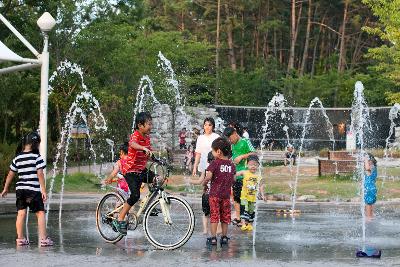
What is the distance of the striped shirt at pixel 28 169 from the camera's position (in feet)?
35.9

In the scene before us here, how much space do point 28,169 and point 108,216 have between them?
3.68 feet

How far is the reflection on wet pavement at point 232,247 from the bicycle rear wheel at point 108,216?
0.12 m

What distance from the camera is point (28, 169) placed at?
35.9 ft

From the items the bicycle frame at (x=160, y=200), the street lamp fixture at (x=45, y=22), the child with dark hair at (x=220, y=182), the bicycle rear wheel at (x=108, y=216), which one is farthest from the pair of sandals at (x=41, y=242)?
the street lamp fixture at (x=45, y=22)

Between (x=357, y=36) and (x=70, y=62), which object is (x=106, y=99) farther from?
(x=357, y=36)

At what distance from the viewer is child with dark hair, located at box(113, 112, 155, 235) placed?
10836 mm

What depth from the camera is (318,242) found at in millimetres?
11430

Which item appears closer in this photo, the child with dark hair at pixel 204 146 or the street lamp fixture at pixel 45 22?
the child with dark hair at pixel 204 146

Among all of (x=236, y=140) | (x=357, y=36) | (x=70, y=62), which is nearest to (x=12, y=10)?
(x=70, y=62)

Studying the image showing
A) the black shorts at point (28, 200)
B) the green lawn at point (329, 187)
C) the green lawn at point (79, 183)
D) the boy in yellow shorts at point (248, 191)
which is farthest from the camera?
the green lawn at point (79, 183)

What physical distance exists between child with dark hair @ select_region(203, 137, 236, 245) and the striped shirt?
6.49 feet

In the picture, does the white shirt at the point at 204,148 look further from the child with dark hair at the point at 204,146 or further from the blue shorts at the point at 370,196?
the blue shorts at the point at 370,196

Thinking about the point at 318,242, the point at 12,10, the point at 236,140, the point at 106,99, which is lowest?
the point at 318,242

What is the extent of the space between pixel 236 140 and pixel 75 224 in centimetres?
281
